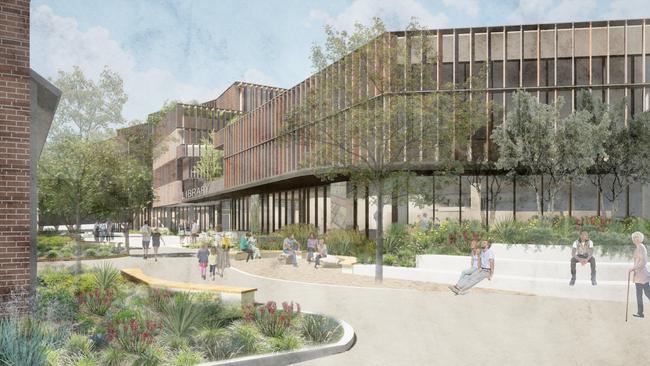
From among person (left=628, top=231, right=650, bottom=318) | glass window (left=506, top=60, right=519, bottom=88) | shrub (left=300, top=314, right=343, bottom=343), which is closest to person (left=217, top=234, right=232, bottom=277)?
shrub (left=300, top=314, right=343, bottom=343)

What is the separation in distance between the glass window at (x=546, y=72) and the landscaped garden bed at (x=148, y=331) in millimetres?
26302

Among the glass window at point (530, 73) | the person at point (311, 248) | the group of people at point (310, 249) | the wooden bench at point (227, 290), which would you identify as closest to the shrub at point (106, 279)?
the wooden bench at point (227, 290)

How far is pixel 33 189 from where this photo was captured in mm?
11977

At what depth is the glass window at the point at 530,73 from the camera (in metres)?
34.9

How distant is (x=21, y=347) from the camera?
29.0 feet

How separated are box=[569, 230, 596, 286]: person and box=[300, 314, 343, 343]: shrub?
10623mm

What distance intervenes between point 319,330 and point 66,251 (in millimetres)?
28252

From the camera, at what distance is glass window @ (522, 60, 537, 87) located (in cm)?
3488

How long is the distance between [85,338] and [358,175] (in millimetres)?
15745

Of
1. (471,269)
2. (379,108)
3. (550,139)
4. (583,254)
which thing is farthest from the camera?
(550,139)

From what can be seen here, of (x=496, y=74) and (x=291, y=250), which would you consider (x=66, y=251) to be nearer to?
(x=291, y=250)

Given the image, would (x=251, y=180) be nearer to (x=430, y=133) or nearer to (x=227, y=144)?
(x=227, y=144)

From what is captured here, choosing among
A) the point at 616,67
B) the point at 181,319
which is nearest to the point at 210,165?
the point at 616,67

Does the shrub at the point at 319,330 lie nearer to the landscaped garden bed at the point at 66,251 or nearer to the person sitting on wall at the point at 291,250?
the person sitting on wall at the point at 291,250
